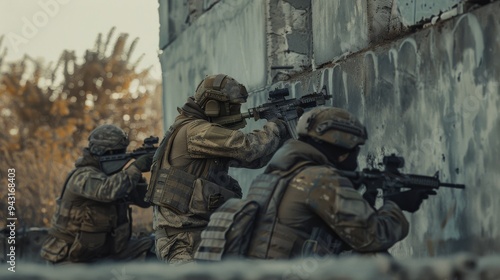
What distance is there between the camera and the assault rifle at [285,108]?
27.9 ft

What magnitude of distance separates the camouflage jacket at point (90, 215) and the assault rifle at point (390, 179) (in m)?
4.39

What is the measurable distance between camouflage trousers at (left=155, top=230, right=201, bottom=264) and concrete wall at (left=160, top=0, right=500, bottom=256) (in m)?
1.24

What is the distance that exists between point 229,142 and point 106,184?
2785 millimetres

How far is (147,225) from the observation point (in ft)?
53.9

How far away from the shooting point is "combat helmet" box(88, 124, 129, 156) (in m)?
11.2

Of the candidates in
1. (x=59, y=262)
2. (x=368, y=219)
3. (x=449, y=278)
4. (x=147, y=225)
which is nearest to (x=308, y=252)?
(x=368, y=219)

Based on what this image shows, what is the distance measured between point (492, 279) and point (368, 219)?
1.53 meters

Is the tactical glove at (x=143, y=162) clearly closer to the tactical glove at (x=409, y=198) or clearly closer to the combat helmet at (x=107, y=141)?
the combat helmet at (x=107, y=141)

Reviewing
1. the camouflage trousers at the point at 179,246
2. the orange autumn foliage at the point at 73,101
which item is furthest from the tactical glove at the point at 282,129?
the orange autumn foliage at the point at 73,101

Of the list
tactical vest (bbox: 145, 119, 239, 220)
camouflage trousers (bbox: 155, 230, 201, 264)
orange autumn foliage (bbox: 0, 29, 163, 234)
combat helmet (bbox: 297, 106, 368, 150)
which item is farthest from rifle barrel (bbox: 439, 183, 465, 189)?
orange autumn foliage (bbox: 0, 29, 163, 234)

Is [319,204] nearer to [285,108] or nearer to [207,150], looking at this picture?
[207,150]

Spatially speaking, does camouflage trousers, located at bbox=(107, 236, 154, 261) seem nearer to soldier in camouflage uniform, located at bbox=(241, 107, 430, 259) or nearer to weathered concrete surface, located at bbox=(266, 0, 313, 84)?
weathered concrete surface, located at bbox=(266, 0, 313, 84)

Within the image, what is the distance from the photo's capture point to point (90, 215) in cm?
1115

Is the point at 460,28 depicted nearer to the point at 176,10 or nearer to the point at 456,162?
the point at 456,162
